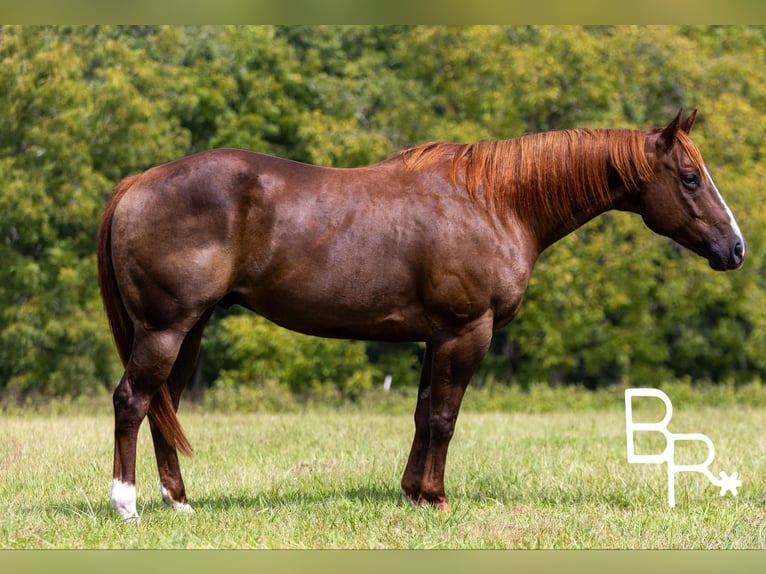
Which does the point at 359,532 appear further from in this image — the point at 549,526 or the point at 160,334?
the point at 160,334

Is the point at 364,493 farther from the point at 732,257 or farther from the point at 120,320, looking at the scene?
the point at 732,257

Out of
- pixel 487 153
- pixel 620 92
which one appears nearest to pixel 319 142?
pixel 620 92

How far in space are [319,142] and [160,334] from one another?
1553 cm

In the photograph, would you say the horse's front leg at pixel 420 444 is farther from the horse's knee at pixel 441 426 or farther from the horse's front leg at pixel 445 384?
the horse's knee at pixel 441 426

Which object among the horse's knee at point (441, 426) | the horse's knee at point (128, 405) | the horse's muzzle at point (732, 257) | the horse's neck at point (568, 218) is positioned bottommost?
the horse's knee at point (441, 426)

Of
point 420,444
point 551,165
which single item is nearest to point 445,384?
point 420,444

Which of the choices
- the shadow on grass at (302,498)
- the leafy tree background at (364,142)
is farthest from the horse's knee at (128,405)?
the leafy tree background at (364,142)

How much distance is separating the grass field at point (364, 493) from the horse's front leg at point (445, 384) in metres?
0.23

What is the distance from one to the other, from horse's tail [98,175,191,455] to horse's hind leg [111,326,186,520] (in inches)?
9.5

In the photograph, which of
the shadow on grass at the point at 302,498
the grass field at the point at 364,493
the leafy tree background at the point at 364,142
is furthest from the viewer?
the leafy tree background at the point at 364,142

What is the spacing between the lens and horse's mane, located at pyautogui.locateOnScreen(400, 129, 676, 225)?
6598 mm

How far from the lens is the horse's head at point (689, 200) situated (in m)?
6.57

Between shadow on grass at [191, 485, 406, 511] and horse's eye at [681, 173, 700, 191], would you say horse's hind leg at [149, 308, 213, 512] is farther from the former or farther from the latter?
horse's eye at [681, 173, 700, 191]

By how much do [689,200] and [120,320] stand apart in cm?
378
